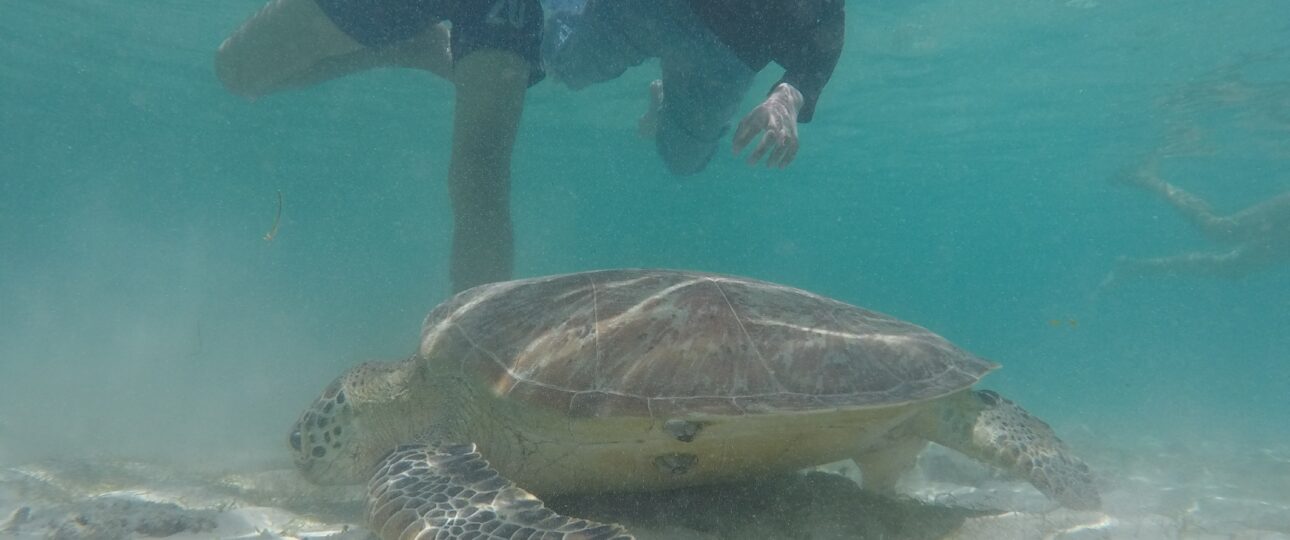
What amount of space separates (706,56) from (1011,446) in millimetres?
5332

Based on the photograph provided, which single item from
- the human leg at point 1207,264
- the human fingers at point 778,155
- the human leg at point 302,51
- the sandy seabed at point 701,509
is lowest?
the sandy seabed at point 701,509

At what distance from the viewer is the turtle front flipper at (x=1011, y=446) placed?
302 cm

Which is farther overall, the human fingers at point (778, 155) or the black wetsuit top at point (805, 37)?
the black wetsuit top at point (805, 37)

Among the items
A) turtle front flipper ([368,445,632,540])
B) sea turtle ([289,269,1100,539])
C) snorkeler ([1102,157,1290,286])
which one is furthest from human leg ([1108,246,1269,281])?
turtle front flipper ([368,445,632,540])

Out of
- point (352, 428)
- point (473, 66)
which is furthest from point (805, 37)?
point (352, 428)

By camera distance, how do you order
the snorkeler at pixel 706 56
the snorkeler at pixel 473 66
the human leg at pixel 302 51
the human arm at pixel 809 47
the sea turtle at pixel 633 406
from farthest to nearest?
1. the human leg at pixel 302 51
2. the snorkeler at pixel 473 66
3. the human arm at pixel 809 47
4. the snorkeler at pixel 706 56
5. the sea turtle at pixel 633 406

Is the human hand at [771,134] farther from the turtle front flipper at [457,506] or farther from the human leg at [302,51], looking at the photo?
the human leg at [302,51]

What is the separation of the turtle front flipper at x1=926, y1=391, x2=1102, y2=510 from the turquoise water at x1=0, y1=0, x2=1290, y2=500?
5.40 metres

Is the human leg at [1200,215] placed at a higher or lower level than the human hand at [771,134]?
higher

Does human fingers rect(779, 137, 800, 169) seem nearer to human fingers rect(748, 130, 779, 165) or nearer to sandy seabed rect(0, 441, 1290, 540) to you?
human fingers rect(748, 130, 779, 165)

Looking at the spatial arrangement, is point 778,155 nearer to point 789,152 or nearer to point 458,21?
point 789,152

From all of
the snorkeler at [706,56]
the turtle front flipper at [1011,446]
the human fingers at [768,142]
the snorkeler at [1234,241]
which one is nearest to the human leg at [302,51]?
the snorkeler at [706,56]

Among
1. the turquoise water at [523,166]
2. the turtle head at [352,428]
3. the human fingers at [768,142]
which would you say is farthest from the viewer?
the turquoise water at [523,166]

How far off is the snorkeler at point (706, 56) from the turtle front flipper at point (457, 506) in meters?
2.18
